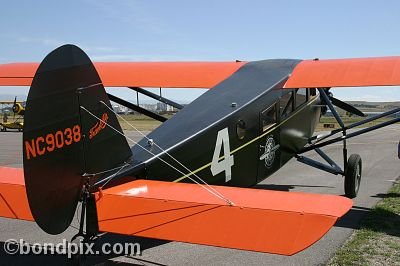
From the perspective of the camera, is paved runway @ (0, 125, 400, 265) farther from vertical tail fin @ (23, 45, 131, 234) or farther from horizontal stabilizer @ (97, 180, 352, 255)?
vertical tail fin @ (23, 45, 131, 234)

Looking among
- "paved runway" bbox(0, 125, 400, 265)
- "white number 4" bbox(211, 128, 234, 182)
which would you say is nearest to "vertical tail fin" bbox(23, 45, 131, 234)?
"paved runway" bbox(0, 125, 400, 265)

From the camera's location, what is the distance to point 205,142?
4977 mm

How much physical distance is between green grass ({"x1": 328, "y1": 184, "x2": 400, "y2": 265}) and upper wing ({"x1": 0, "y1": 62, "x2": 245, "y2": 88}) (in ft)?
12.6

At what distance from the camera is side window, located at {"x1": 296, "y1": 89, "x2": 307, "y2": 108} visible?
7.87 meters

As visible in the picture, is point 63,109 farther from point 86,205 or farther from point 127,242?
point 127,242

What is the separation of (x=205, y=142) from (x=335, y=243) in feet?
6.46

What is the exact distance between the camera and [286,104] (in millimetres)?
7336

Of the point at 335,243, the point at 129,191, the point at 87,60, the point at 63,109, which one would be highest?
the point at 87,60

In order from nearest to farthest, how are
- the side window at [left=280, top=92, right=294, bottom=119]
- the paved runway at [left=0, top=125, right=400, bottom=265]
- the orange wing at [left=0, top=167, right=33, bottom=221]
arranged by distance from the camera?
the orange wing at [left=0, top=167, right=33, bottom=221]
the paved runway at [left=0, top=125, right=400, bottom=265]
the side window at [left=280, top=92, right=294, bottom=119]

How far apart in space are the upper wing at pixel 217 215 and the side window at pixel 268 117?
2817 millimetres

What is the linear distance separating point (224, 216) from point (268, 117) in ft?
11.8

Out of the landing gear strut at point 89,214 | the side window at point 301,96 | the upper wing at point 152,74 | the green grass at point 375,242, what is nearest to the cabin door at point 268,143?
the side window at point 301,96

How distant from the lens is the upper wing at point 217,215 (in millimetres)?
2881

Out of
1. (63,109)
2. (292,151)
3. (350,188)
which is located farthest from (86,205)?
(350,188)
